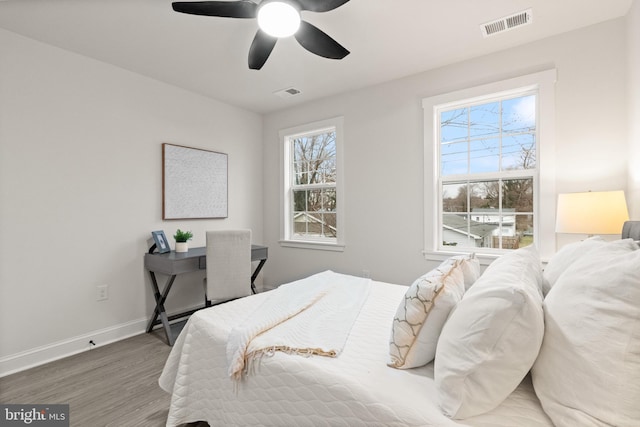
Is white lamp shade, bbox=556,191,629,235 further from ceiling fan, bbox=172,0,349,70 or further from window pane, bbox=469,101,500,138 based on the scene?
ceiling fan, bbox=172,0,349,70

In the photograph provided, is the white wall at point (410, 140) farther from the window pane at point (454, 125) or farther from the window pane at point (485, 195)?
the window pane at point (485, 195)

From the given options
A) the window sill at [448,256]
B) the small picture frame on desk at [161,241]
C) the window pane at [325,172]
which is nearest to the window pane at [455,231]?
the window sill at [448,256]

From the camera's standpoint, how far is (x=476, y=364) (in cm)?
92

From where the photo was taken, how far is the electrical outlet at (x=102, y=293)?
286 centimetres

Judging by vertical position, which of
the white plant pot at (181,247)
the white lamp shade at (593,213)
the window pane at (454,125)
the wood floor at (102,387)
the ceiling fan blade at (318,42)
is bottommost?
the wood floor at (102,387)

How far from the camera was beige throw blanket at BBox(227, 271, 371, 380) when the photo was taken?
4.31 feet

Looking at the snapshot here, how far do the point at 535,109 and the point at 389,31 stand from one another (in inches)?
57.1

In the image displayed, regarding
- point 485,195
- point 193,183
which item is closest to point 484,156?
point 485,195

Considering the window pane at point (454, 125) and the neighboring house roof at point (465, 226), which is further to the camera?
the window pane at point (454, 125)

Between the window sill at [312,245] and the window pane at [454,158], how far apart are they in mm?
1482

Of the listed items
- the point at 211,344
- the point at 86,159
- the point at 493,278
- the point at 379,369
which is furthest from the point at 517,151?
the point at 86,159

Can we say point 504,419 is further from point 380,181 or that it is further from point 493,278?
point 380,181

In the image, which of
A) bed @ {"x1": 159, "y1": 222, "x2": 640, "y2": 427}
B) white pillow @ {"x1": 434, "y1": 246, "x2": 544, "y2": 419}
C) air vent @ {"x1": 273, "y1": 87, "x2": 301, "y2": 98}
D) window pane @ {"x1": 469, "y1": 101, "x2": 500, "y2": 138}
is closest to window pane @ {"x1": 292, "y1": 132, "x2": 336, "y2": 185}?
air vent @ {"x1": 273, "y1": 87, "x2": 301, "y2": 98}

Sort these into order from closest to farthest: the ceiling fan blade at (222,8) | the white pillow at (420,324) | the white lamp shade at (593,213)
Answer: the white pillow at (420,324), the ceiling fan blade at (222,8), the white lamp shade at (593,213)
